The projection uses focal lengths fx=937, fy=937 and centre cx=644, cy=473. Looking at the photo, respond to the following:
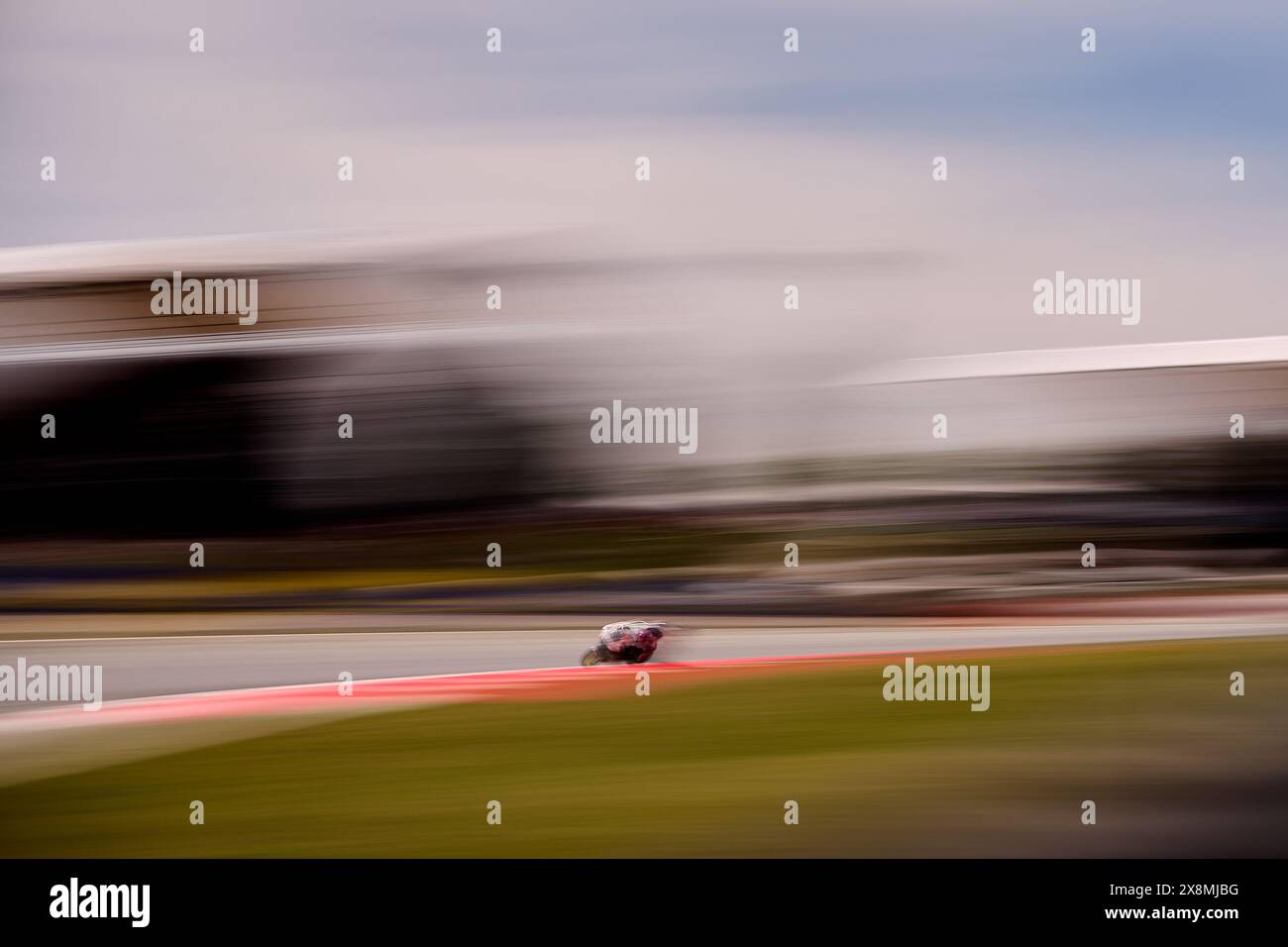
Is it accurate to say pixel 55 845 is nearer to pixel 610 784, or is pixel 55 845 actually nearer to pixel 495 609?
pixel 495 609

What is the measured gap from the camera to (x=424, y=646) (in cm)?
258

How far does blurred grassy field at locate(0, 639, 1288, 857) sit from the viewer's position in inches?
99.9

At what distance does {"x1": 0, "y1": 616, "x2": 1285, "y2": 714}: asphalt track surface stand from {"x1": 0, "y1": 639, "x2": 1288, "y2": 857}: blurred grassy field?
58 millimetres

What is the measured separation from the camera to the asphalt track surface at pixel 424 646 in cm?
256

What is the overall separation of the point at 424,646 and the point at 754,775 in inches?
38.4
